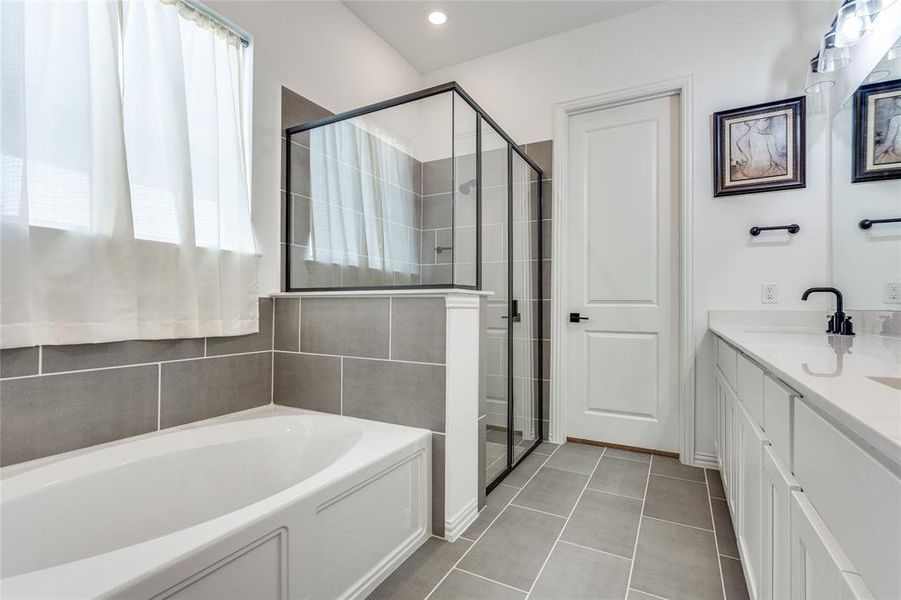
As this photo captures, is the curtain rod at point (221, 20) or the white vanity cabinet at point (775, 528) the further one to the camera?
the curtain rod at point (221, 20)

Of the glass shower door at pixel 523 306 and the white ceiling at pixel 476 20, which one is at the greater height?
the white ceiling at pixel 476 20

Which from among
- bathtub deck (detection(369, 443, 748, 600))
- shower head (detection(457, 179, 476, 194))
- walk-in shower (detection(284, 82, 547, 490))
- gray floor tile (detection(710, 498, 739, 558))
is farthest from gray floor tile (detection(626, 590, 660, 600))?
shower head (detection(457, 179, 476, 194))

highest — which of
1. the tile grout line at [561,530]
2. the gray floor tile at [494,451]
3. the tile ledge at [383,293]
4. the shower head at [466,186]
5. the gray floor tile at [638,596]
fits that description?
the shower head at [466,186]

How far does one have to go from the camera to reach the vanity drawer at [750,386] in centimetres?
118

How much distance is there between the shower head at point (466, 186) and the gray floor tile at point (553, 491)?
147 cm

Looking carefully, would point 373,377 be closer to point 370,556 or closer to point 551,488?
point 370,556

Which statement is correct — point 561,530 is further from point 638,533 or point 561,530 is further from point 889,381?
point 889,381

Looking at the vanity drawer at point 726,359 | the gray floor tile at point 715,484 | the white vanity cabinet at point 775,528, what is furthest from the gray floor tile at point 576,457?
the white vanity cabinet at point 775,528

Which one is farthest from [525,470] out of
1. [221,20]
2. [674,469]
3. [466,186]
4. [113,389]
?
[221,20]

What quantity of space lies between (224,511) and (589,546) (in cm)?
138

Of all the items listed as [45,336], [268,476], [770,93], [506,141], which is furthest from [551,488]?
[770,93]

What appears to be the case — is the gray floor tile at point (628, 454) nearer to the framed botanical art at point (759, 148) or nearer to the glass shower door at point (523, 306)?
the glass shower door at point (523, 306)

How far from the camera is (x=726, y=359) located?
6.16 feet

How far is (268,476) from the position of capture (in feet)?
5.33
